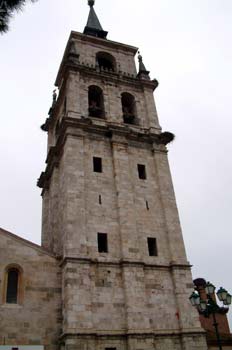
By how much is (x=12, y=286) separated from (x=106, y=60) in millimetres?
20237

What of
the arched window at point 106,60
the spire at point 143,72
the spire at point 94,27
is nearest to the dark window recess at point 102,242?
the spire at point 143,72

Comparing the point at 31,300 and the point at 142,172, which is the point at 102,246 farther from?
the point at 142,172

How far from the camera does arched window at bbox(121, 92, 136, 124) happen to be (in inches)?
1094

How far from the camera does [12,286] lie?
61.5 feet

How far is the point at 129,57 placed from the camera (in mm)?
32344

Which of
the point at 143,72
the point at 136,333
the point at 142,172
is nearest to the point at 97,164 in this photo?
the point at 142,172

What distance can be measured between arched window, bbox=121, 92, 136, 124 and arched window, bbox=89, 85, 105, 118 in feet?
5.85

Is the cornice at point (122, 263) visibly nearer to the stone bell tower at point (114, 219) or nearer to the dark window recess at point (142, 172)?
the stone bell tower at point (114, 219)

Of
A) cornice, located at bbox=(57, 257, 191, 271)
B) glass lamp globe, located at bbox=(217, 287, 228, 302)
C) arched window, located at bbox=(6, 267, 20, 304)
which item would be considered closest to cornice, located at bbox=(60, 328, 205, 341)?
arched window, located at bbox=(6, 267, 20, 304)

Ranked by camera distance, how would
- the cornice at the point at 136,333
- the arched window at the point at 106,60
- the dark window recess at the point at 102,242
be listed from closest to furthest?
Result: the cornice at the point at 136,333
the dark window recess at the point at 102,242
the arched window at the point at 106,60

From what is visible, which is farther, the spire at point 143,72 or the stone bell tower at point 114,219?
the spire at point 143,72

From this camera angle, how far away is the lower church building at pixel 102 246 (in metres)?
17.9

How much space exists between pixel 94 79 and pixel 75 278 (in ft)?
50.2

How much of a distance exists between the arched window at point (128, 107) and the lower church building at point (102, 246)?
11 cm
